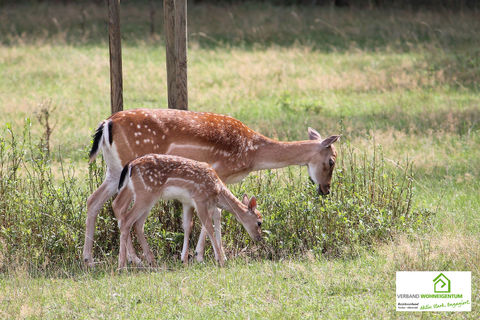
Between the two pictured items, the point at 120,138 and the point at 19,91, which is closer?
the point at 120,138

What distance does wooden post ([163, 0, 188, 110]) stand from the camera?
775cm

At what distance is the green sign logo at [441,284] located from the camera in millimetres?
6005

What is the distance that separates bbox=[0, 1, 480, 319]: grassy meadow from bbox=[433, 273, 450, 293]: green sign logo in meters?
0.18

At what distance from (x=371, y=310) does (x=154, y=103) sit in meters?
9.79

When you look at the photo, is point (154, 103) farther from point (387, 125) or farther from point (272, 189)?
point (272, 189)

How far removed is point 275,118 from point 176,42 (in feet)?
Result: 20.3

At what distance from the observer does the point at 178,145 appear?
7301mm

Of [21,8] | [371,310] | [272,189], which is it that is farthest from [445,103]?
[21,8]

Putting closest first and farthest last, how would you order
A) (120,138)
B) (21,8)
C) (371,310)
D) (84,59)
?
(371,310) < (120,138) < (84,59) < (21,8)

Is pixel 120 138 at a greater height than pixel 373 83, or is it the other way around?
pixel 120 138

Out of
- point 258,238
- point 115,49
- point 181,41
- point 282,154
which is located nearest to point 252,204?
point 258,238

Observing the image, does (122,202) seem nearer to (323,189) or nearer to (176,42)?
(176,42)

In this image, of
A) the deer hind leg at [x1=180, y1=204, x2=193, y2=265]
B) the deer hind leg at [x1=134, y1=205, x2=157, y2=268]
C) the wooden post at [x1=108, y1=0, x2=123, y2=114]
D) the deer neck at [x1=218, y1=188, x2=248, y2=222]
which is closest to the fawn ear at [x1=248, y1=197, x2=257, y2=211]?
the deer neck at [x1=218, y1=188, x2=248, y2=222]

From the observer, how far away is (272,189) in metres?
8.03
